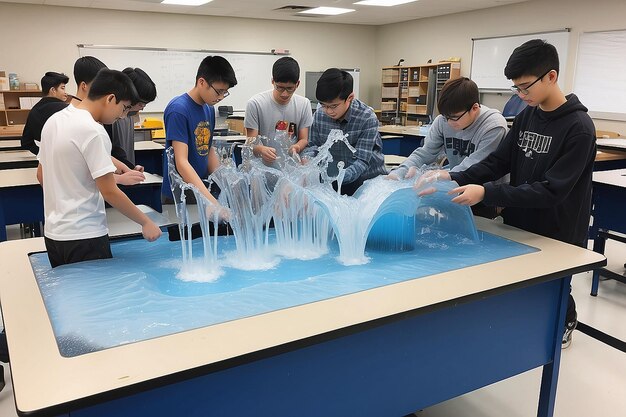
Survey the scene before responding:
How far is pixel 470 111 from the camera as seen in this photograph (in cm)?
221

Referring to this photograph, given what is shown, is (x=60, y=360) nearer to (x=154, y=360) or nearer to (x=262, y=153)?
(x=154, y=360)

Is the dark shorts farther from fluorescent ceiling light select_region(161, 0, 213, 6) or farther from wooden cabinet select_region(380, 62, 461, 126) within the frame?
wooden cabinet select_region(380, 62, 461, 126)

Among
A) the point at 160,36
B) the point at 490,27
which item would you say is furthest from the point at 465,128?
the point at 160,36

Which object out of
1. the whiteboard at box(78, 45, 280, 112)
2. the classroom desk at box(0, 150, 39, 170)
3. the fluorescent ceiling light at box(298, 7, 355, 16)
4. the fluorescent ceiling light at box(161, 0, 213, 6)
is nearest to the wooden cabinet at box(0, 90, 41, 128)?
the whiteboard at box(78, 45, 280, 112)

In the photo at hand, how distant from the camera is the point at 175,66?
887 cm

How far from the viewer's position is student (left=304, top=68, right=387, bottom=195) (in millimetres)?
2299

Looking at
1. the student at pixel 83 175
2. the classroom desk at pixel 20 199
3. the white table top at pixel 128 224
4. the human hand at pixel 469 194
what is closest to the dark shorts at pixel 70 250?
the student at pixel 83 175

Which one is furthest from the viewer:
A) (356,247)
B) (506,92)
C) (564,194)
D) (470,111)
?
(506,92)

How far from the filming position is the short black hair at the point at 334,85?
2.27 meters

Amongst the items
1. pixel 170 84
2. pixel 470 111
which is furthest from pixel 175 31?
pixel 470 111

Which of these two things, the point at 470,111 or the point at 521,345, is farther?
the point at 470,111

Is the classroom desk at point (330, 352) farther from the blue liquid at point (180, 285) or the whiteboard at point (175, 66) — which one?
the whiteboard at point (175, 66)

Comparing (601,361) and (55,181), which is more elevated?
(55,181)

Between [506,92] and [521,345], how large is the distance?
7.44 meters
